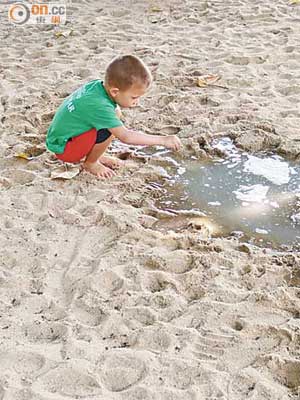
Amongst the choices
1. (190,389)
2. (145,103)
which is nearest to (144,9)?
(145,103)

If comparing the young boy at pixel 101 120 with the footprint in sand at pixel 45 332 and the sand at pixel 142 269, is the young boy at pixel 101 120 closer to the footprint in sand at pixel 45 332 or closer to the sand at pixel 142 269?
the sand at pixel 142 269

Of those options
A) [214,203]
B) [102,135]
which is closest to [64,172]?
[102,135]

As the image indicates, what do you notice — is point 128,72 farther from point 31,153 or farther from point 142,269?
point 142,269

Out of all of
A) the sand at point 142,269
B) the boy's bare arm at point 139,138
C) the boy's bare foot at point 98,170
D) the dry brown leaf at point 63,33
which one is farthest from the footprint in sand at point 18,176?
the dry brown leaf at point 63,33

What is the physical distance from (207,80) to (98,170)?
1578 mm

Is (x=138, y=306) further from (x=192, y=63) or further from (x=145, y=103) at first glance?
(x=192, y=63)

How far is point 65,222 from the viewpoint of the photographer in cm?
356

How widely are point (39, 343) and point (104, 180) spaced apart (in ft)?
4.70

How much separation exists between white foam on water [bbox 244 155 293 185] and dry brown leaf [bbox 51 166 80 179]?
1008 millimetres

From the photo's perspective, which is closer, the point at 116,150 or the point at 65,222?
the point at 65,222

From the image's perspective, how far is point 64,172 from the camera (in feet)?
13.2

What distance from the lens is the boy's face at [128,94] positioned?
3.68m

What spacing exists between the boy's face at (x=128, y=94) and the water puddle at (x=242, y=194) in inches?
21.2

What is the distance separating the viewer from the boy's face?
3680 mm
